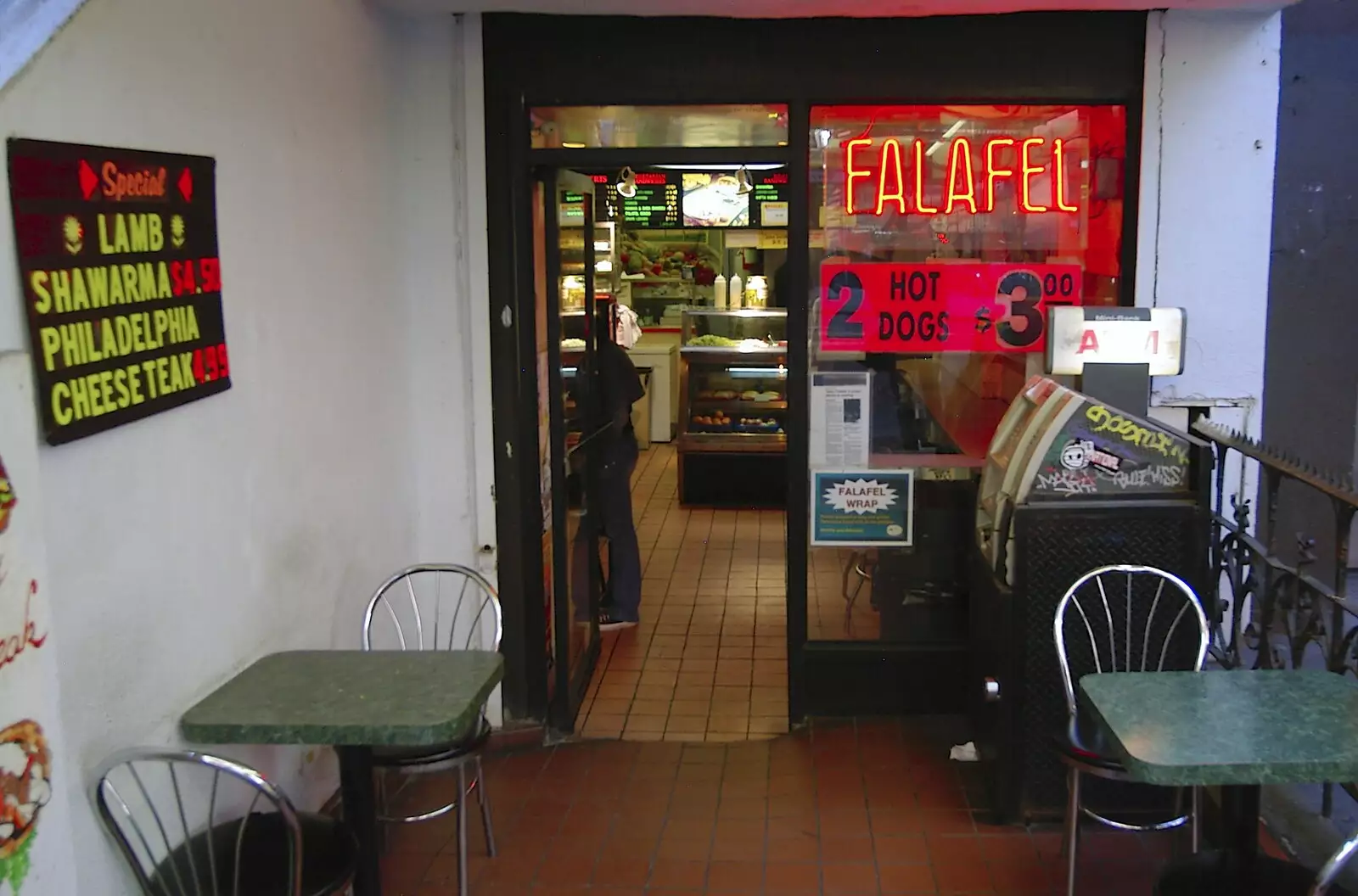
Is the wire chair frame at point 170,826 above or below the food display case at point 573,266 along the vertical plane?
below

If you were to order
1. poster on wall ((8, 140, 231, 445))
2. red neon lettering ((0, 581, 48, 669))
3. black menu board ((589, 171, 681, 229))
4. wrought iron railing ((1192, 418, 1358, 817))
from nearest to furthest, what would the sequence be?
red neon lettering ((0, 581, 48, 669)) → poster on wall ((8, 140, 231, 445)) → wrought iron railing ((1192, 418, 1358, 817)) → black menu board ((589, 171, 681, 229))

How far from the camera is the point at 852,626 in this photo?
514 cm

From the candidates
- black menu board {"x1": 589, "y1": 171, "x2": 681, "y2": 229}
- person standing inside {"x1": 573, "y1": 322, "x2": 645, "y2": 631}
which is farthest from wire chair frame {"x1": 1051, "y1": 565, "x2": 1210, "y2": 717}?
black menu board {"x1": 589, "y1": 171, "x2": 681, "y2": 229}

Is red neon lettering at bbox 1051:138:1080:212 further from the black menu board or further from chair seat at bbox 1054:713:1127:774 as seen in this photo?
the black menu board

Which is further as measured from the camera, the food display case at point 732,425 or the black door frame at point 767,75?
the food display case at point 732,425

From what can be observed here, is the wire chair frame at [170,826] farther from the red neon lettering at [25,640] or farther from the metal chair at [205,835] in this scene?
the red neon lettering at [25,640]

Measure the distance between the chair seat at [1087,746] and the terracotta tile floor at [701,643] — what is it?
180cm

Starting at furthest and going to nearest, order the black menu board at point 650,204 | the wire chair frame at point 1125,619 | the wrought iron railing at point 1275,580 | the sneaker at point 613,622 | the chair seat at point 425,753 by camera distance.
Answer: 1. the black menu board at point 650,204
2. the sneaker at point 613,622
3. the wire chair frame at point 1125,619
4. the chair seat at point 425,753
5. the wrought iron railing at point 1275,580

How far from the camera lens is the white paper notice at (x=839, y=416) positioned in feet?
16.3

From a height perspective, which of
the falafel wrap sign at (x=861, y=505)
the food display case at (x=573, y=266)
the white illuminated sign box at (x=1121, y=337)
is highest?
the food display case at (x=573, y=266)

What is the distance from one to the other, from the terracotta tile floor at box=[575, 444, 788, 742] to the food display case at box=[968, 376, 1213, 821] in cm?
133

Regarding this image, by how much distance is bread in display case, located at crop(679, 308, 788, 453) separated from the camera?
373 inches

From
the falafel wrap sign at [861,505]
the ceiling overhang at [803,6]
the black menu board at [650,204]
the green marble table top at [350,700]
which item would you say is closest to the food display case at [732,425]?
the black menu board at [650,204]

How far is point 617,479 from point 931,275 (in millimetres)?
2368
